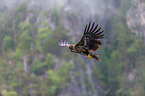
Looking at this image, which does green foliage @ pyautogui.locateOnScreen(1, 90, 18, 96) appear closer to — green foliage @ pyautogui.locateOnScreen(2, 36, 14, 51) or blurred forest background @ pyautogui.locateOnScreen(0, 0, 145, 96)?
blurred forest background @ pyautogui.locateOnScreen(0, 0, 145, 96)

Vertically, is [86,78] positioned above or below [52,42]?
below

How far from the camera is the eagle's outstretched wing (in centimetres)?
122

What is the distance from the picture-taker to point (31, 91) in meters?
10.3

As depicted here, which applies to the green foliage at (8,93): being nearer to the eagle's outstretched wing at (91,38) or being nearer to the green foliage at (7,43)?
the green foliage at (7,43)

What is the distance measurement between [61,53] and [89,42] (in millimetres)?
10061

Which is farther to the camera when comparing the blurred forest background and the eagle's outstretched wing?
the blurred forest background

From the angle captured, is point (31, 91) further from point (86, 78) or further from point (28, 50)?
point (86, 78)

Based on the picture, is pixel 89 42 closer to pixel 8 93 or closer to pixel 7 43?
pixel 8 93

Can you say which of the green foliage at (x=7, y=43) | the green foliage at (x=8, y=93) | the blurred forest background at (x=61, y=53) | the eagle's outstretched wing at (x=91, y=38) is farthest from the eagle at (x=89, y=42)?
the green foliage at (x=7, y=43)

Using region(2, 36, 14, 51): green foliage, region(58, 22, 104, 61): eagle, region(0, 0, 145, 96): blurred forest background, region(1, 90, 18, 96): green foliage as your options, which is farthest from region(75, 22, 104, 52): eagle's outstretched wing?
region(2, 36, 14, 51): green foliage

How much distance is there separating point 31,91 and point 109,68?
4.87 metres

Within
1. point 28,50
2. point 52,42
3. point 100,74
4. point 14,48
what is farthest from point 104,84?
point 14,48

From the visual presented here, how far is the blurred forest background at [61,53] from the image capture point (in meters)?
10.6

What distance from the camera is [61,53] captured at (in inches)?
445
